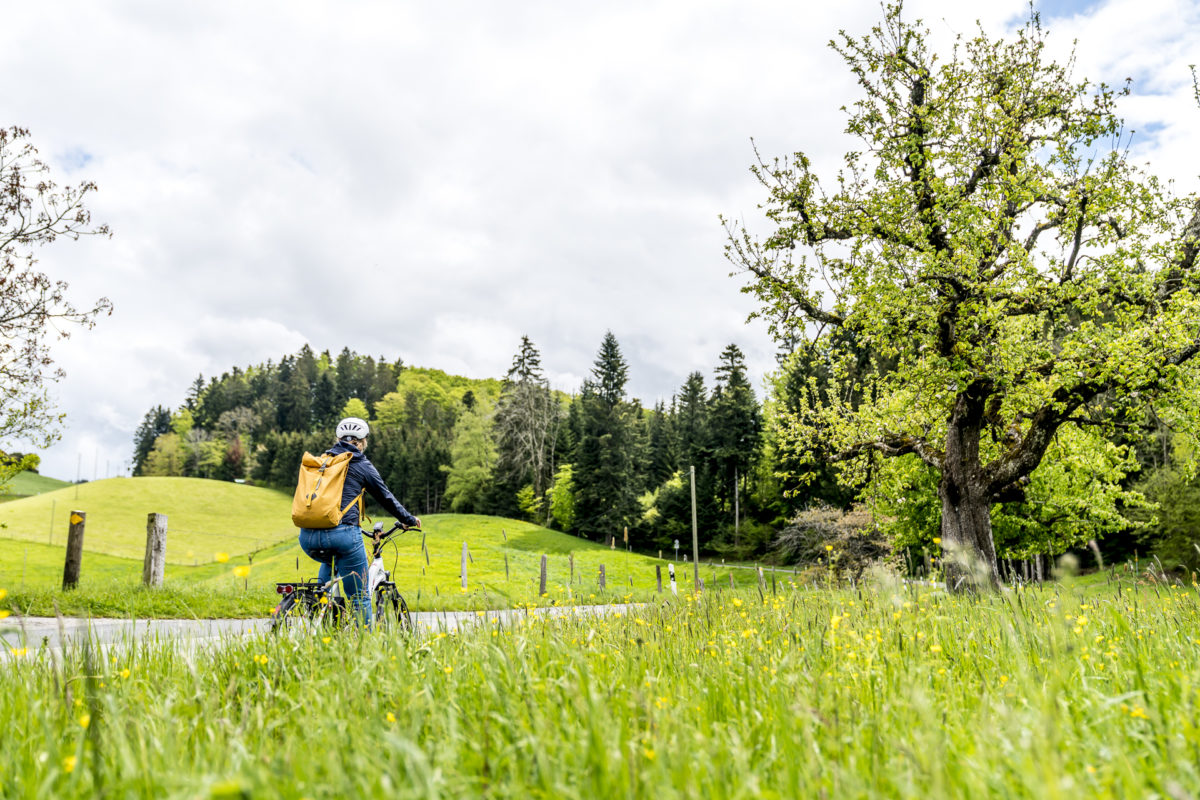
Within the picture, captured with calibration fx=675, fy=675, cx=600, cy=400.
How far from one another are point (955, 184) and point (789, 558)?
38.9 metres

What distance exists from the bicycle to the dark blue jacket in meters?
0.23

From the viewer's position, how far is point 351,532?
573 cm

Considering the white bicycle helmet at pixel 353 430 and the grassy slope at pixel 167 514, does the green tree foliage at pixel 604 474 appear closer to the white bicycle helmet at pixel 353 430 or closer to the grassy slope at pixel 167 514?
the grassy slope at pixel 167 514

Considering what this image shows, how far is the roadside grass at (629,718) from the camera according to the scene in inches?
60.1

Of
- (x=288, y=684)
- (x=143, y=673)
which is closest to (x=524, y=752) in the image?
(x=288, y=684)

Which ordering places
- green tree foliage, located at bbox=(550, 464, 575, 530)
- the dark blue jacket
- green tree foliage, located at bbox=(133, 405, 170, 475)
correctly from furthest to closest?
1. green tree foliage, located at bbox=(133, 405, 170, 475)
2. green tree foliage, located at bbox=(550, 464, 575, 530)
3. the dark blue jacket

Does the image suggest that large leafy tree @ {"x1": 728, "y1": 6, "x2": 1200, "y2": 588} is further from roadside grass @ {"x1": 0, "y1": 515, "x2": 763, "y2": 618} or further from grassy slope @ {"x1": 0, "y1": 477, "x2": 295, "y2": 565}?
grassy slope @ {"x1": 0, "y1": 477, "x2": 295, "y2": 565}

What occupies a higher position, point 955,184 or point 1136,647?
point 955,184

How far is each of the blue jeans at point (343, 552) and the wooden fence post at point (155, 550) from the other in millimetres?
8674

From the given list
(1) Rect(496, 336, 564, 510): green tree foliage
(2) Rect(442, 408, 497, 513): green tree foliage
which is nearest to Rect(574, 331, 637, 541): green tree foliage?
(1) Rect(496, 336, 564, 510): green tree foliage

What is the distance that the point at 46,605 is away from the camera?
33.7 ft

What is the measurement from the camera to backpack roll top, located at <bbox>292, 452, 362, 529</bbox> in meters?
5.52

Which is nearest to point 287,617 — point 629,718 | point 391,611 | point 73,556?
point 391,611

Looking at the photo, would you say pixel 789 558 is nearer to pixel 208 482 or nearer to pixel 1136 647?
pixel 1136 647
